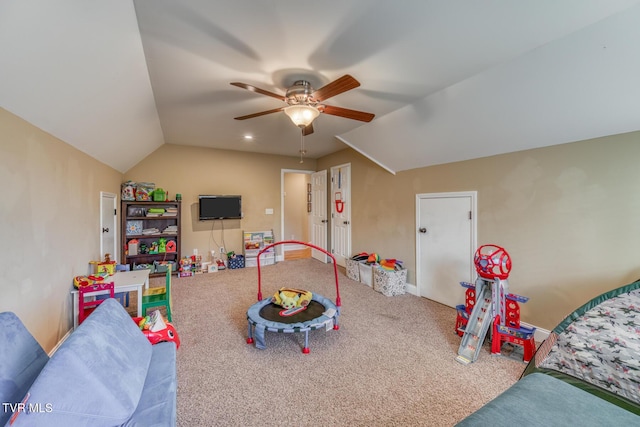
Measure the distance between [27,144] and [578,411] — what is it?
353 centimetres

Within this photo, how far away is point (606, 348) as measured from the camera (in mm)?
1370

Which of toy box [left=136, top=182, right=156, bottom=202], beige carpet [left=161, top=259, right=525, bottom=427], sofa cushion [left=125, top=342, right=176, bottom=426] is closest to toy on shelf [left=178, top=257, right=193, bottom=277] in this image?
toy box [left=136, top=182, right=156, bottom=202]

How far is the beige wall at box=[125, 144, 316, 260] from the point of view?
16.2ft

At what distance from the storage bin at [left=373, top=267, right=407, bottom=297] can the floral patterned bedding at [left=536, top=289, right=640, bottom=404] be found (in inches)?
84.7

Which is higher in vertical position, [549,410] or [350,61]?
[350,61]

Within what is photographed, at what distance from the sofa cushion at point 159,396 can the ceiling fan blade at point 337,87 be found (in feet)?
7.01

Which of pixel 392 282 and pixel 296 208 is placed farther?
pixel 296 208

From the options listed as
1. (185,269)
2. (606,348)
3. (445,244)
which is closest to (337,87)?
(606,348)

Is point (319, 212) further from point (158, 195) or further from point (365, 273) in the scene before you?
point (158, 195)

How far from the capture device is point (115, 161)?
147 inches

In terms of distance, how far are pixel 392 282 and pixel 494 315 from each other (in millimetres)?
1523

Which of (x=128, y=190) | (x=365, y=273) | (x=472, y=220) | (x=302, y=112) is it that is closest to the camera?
(x=302, y=112)

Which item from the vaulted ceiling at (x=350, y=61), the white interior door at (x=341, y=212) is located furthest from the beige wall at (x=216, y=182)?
the vaulted ceiling at (x=350, y=61)

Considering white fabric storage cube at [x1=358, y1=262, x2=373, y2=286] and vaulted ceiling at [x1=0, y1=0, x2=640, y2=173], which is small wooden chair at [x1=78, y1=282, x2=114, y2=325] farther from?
white fabric storage cube at [x1=358, y1=262, x2=373, y2=286]
